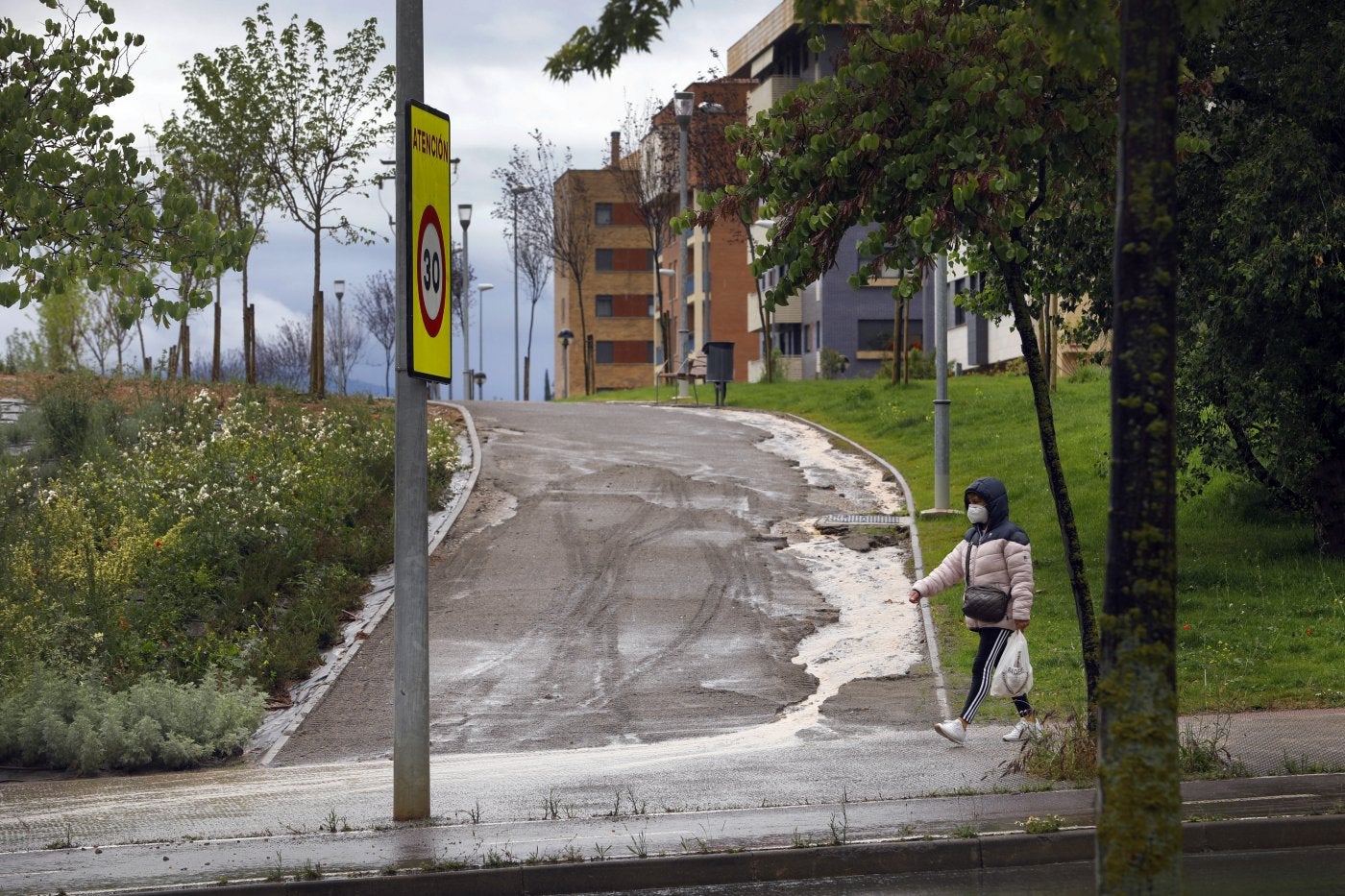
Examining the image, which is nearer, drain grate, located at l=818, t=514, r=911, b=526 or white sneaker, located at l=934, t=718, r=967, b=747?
white sneaker, located at l=934, t=718, r=967, b=747

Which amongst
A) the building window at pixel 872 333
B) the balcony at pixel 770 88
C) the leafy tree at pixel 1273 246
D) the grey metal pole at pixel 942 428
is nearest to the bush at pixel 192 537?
the grey metal pole at pixel 942 428

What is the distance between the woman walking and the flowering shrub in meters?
6.42

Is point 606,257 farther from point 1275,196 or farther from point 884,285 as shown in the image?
point 1275,196

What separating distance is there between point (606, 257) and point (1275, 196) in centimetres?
8167

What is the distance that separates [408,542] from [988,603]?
396 cm

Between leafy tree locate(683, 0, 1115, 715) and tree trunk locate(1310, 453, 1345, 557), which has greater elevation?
leafy tree locate(683, 0, 1115, 715)

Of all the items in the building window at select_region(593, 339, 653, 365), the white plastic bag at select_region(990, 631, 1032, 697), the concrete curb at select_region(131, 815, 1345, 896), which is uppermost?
the building window at select_region(593, 339, 653, 365)

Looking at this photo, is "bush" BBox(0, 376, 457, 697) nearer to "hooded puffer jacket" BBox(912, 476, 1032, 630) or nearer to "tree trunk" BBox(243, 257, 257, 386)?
"hooded puffer jacket" BBox(912, 476, 1032, 630)

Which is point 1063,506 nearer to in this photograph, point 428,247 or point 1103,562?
point 428,247

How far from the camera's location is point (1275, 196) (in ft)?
49.2

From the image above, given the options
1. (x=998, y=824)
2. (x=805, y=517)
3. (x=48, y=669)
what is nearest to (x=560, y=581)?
(x=805, y=517)

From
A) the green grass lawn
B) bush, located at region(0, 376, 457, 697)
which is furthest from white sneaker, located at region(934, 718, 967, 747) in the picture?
bush, located at region(0, 376, 457, 697)

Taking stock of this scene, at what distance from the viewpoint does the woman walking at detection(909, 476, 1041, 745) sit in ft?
35.1

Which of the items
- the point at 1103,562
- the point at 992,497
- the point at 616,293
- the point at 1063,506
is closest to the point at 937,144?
the point at 992,497
